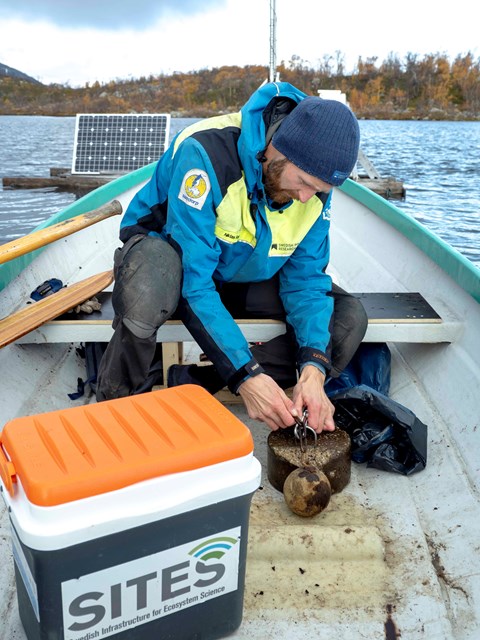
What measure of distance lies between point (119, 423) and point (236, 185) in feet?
3.37

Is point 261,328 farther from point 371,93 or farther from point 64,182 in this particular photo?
point 371,93

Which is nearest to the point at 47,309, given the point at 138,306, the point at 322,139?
the point at 138,306

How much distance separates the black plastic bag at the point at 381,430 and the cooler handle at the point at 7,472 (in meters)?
1.26

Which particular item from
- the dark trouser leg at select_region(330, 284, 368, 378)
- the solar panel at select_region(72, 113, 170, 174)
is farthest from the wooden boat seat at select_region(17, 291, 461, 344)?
the solar panel at select_region(72, 113, 170, 174)

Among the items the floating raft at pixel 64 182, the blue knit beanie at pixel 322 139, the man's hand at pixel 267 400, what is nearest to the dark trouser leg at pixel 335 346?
the man's hand at pixel 267 400

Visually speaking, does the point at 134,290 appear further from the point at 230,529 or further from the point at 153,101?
the point at 153,101

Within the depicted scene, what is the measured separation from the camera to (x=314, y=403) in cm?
193

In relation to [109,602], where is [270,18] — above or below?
above

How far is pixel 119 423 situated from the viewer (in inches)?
52.0

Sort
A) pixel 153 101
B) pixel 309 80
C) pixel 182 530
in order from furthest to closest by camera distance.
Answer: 1. pixel 153 101
2. pixel 309 80
3. pixel 182 530

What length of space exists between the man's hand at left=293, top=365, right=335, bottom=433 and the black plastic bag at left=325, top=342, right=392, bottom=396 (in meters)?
0.58

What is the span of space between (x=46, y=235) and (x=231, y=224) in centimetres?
88

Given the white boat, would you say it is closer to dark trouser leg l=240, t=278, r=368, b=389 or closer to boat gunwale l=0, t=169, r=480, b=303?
boat gunwale l=0, t=169, r=480, b=303

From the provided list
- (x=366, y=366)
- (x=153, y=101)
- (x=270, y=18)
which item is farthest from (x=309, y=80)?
(x=366, y=366)
